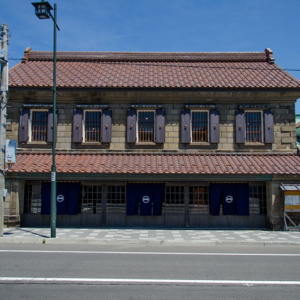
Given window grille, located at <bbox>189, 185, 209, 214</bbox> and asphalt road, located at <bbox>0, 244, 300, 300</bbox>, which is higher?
window grille, located at <bbox>189, 185, 209, 214</bbox>

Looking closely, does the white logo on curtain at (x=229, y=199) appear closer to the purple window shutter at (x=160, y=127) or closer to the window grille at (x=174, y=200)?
the window grille at (x=174, y=200)

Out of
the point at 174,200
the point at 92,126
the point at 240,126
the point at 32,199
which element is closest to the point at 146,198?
the point at 174,200

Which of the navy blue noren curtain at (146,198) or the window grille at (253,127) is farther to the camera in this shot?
the window grille at (253,127)

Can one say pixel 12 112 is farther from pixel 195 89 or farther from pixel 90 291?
pixel 90 291

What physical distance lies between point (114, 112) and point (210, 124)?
506 centimetres

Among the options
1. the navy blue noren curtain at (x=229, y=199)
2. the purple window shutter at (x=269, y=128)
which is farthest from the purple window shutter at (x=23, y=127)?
the purple window shutter at (x=269, y=128)

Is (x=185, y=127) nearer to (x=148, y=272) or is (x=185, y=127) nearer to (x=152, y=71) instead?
(x=152, y=71)

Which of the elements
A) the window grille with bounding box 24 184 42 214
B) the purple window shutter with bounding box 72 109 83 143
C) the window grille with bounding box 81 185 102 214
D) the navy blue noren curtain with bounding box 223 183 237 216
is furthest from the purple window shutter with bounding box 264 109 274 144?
the window grille with bounding box 24 184 42 214

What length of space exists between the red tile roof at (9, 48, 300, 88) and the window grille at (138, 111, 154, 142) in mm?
1525

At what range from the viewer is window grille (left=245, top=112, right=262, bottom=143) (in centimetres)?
1672

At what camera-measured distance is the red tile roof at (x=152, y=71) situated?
1658 cm

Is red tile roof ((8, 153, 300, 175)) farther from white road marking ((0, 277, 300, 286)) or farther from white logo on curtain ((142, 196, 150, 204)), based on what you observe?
white road marking ((0, 277, 300, 286))

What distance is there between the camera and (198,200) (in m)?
16.3

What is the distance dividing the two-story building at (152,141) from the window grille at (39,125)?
0.05 m
